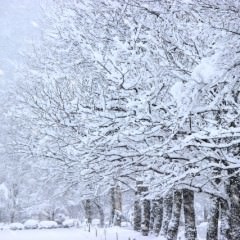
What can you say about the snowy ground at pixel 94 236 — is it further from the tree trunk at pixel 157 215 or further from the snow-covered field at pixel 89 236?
the tree trunk at pixel 157 215

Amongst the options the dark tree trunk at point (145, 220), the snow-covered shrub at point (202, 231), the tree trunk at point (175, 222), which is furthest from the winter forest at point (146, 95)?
the snow-covered shrub at point (202, 231)

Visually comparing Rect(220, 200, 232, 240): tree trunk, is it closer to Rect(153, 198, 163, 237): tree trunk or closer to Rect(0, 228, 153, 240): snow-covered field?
Rect(0, 228, 153, 240): snow-covered field

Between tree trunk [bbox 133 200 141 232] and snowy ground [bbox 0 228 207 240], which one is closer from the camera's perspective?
snowy ground [bbox 0 228 207 240]

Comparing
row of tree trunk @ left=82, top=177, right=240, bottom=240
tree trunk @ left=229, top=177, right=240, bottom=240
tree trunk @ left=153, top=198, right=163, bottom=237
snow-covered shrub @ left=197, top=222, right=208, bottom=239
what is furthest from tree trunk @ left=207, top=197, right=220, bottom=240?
snow-covered shrub @ left=197, top=222, right=208, bottom=239

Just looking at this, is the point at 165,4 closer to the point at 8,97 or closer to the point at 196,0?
the point at 196,0

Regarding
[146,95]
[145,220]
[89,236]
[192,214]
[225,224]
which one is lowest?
[89,236]

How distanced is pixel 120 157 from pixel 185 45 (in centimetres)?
266

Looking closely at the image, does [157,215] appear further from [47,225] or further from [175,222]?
[47,225]

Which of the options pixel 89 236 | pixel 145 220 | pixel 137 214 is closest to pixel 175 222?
pixel 145 220

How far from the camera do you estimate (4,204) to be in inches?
1758

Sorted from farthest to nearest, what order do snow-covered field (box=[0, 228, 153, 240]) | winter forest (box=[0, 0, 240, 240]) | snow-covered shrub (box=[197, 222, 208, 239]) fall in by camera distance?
1. snow-covered shrub (box=[197, 222, 208, 239])
2. snow-covered field (box=[0, 228, 153, 240])
3. winter forest (box=[0, 0, 240, 240])

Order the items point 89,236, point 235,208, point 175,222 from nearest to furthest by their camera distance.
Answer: point 235,208 < point 175,222 < point 89,236

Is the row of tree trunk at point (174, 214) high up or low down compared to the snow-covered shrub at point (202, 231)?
up

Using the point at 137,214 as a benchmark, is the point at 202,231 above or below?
below
